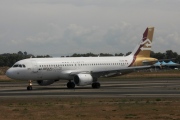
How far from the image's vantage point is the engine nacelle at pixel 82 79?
52000 millimetres

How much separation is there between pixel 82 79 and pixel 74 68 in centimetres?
376

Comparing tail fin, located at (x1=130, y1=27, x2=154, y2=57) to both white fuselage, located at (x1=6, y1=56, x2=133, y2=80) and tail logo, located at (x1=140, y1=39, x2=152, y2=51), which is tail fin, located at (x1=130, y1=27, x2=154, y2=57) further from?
white fuselage, located at (x1=6, y1=56, x2=133, y2=80)

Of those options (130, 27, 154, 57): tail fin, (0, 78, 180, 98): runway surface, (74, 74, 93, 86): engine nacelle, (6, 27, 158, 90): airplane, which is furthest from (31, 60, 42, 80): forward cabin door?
(130, 27, 154, 57): tail fin

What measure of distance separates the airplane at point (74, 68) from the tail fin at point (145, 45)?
275 mm

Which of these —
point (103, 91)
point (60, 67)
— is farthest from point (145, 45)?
point (103, 91)

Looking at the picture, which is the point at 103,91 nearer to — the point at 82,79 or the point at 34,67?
the point at 82,79

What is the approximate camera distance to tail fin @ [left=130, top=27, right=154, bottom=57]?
6256 cm

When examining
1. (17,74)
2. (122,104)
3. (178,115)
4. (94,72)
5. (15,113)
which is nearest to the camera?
(178,115)

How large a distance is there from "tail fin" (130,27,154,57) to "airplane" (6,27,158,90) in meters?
0.27

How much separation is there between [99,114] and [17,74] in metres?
28.5

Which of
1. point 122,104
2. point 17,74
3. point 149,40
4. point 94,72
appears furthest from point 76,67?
point 122,104

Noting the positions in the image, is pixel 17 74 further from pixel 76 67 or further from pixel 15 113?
pixel 15 113

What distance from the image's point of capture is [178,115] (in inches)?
930

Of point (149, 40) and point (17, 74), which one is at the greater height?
point (149, 40)
